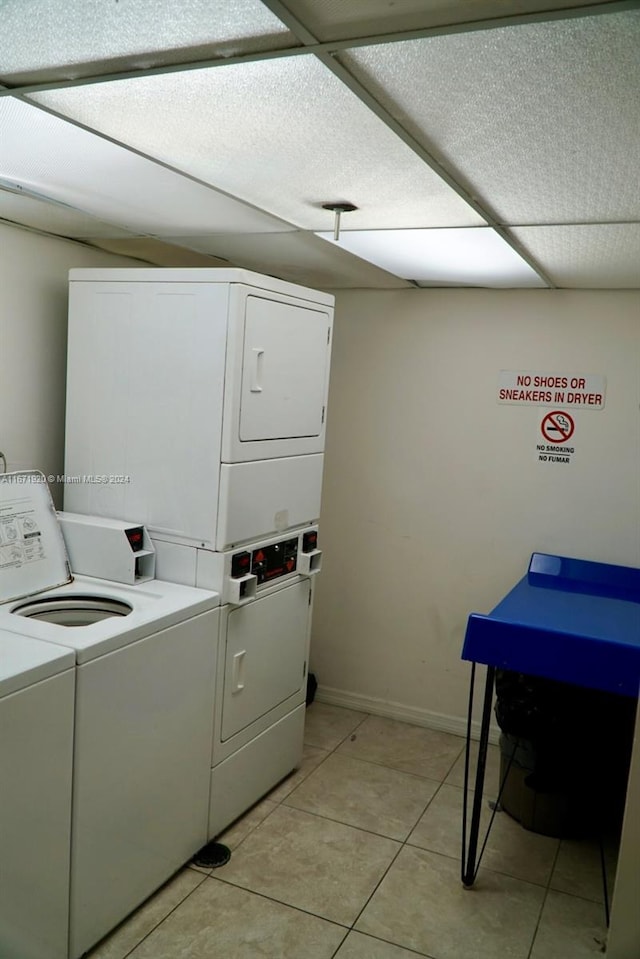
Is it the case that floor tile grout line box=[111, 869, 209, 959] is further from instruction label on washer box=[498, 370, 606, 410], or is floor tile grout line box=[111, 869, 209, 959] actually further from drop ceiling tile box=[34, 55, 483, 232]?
instruction label on washer box=[498, 370, 606, 410]

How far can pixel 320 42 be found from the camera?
120 centimetres

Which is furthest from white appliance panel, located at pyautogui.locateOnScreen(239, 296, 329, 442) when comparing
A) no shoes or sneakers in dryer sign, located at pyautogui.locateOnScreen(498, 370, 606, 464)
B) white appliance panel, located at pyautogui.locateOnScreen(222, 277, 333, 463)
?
no shoes or sneakers in dryer sign, located at pyautogui.locateOnScreen(498, 370, 606, 464)

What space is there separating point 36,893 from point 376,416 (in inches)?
103

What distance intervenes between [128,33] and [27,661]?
4.75ft

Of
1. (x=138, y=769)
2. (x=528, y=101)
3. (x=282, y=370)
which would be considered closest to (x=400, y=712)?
(x=138, y=769)

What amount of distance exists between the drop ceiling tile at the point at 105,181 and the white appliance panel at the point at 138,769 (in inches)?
52.5

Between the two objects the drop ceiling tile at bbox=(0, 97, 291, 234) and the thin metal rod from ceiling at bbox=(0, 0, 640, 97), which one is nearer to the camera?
the thin metal rod from ceiling at bbox=(0, 0, 640, 97)

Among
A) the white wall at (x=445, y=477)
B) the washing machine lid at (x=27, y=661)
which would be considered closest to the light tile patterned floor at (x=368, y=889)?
the white wall at (x=445, y=477)

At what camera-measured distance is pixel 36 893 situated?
1.97 metres

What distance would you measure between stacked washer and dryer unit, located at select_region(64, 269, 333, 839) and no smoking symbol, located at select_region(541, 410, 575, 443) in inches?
46.2

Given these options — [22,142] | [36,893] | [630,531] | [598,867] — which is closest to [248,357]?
[22,142]

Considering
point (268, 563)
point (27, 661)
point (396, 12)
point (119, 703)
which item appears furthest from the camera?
point (268, 563)

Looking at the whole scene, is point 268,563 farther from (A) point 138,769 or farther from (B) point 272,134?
(B) point 272,134

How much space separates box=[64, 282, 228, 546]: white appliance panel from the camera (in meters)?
2.62
